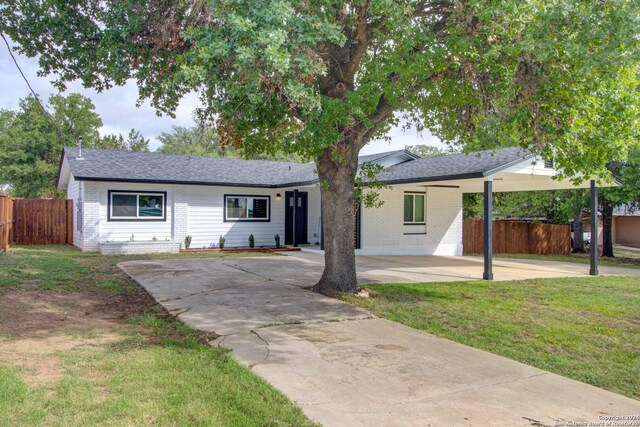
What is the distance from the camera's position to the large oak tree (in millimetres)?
5891

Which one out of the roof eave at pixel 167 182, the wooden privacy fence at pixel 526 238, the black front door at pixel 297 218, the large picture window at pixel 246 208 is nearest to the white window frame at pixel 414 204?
the wooden privacy fence at pixel 526 238

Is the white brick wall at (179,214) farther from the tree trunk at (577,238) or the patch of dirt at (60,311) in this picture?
the tree trunk at (577,238)

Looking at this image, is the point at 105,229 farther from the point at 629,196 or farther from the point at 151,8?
the point at 629,196

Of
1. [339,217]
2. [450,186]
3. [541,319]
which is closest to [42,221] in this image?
[339,217]

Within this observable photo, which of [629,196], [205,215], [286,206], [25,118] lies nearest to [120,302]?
[205,215]

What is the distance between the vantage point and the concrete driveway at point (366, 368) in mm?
3664

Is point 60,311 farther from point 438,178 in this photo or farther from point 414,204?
point 414,204

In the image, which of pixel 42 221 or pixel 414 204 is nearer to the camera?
pixel 414 204

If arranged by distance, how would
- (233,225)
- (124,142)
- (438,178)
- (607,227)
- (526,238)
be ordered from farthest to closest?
(124,142)
(526,238)
(607,227)
(233,225)
(438,178)

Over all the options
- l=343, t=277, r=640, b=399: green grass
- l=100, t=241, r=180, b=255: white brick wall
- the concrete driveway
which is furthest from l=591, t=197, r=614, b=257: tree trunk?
l=100, t=241, r=180, b=255: white brick wall

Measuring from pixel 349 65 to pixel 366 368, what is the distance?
227 inches

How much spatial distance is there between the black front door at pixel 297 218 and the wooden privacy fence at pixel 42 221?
852 cm

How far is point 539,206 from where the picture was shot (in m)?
23.1

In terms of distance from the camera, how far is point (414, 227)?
57.5 ft
